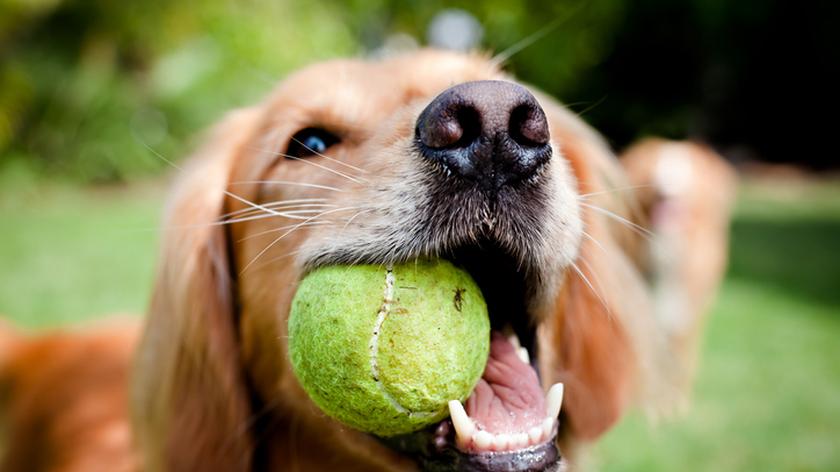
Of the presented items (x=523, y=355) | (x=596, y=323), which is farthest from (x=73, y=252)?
(x=523, y=355)

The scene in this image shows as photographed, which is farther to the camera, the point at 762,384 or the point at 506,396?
the point at 762,384

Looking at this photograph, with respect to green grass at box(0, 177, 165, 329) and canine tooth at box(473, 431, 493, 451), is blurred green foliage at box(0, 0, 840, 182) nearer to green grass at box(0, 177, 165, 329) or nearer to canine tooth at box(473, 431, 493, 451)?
green grass at box(0, 177, 165, 329)

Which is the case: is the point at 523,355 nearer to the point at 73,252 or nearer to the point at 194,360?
the point at 194,360

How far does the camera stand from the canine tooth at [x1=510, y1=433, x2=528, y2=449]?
1.58 m

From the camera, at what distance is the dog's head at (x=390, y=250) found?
5.26 feet

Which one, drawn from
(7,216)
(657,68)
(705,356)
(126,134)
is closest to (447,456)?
(705,356)

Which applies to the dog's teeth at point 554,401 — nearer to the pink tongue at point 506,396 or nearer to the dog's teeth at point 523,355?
the pink tongue at point 506,396

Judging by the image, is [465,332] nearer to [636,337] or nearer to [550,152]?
[550,152]

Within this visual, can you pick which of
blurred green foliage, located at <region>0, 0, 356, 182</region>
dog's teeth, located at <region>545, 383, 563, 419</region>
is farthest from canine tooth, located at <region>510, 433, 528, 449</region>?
blurred green foliage, located at <region>0, 0, 356, 182</region>

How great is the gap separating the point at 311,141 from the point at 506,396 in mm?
966

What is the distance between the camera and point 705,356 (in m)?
6.41

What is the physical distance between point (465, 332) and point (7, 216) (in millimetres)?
10961

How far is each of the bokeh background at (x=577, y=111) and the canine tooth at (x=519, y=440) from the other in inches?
46.5

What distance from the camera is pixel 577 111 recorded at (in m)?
8.12
